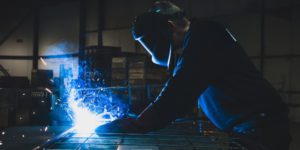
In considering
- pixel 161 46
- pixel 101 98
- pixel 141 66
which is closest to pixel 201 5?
pixel 141 66

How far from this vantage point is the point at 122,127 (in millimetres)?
1514

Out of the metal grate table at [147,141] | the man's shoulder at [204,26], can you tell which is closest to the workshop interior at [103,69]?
the metal grate table at [147,141]

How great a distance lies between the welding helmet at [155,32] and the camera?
1983 millimetres

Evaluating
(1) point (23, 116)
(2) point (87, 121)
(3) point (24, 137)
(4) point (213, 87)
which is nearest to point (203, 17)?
(1) point (23, 116)

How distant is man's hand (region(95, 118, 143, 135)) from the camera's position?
1.52 meters

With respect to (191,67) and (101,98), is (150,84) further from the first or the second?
(191,67)

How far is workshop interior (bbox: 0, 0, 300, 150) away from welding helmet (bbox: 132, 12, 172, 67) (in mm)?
98

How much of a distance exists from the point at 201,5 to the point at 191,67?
46.4 ft

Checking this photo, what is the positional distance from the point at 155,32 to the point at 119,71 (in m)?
10.1

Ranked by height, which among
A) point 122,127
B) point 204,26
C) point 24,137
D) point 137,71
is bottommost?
point 24,137

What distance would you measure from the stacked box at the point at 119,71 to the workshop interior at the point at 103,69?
31mm

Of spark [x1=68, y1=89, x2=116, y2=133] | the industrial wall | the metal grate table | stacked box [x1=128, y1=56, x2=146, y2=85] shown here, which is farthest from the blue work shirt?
the industrial wall

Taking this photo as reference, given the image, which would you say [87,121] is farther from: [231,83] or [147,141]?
[231,83]

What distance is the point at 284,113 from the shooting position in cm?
191
